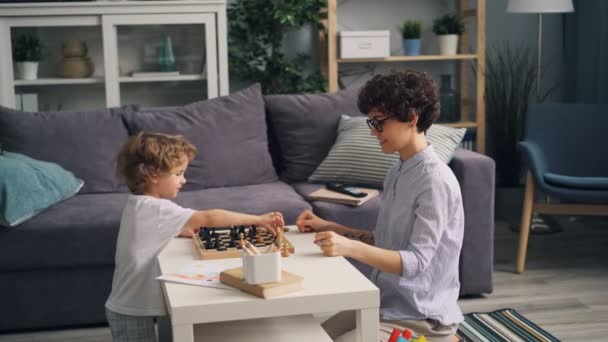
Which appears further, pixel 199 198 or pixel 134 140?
pixel 199 198

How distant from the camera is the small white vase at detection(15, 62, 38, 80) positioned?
4250 millimetres

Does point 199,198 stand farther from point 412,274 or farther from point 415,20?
point 415,20

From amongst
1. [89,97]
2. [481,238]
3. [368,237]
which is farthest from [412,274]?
[89,97]

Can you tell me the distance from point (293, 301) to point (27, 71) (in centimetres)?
306

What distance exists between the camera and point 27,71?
14.0 ft

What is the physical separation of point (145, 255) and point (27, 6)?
8.29 ft

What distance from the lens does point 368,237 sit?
85.8 inches

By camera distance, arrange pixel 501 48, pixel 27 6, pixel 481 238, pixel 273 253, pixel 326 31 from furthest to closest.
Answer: pixel 501 48, pixel 326 31, pixel 27 6, pixel 481 238, pixel 273 253

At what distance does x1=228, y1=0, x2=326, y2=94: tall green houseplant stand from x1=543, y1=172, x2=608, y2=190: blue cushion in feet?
4.83

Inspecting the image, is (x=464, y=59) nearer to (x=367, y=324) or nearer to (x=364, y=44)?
(x=364, y=44)

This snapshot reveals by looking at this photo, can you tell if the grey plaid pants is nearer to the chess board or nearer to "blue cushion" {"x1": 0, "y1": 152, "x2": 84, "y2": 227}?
the chess board

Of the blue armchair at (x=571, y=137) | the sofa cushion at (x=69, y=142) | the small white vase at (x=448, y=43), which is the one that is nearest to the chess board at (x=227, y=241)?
the sofa cushion at (x=69, y=142)

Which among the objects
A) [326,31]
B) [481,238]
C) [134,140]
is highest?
[326,31]

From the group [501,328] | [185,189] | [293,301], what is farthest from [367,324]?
[185,189]
